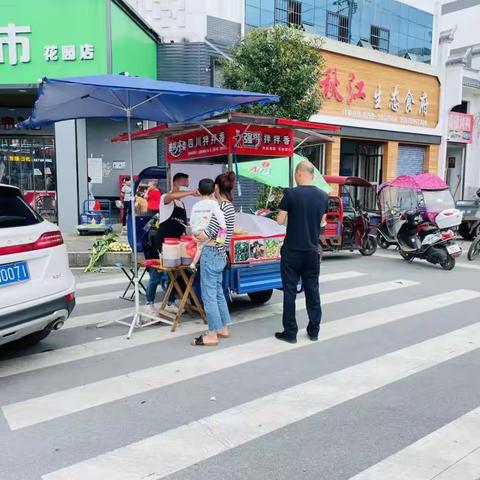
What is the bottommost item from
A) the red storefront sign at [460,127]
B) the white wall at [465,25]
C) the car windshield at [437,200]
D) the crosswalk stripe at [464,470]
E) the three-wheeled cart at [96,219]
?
the crosswalk stripe at [464,470]

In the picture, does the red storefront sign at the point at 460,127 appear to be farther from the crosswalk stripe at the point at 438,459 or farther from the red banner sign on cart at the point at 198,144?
the crosswalk stripe at the point at 438,459

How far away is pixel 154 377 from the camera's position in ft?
13.9

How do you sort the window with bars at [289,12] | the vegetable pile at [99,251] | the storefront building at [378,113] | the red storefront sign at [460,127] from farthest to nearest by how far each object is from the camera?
the red storefront sign at [460,127]
the storefront building at [378,113]
the window with bars at [289,12]
the vegetable pile at [99,251]

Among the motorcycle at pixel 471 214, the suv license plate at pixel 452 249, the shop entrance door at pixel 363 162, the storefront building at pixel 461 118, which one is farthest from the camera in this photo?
the storefront building at pixel 461 118

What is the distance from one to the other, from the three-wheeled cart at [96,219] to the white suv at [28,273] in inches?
295

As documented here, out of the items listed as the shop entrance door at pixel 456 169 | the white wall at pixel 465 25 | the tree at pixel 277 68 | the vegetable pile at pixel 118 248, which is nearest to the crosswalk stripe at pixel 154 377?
the vegetable pile at pixel 118 248

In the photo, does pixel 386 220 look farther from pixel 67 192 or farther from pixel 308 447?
pixel 308 447

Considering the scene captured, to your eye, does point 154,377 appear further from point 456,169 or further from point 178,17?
point 456,169

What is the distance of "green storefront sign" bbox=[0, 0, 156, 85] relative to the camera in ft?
38.4

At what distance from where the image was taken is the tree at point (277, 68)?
11.2 metres

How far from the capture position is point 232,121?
6051 mm

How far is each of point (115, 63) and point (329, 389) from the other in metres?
10.3

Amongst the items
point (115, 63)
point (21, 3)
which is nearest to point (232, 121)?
point (115, 63)

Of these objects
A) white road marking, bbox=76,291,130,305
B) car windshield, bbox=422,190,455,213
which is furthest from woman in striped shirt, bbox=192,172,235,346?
car windshield, bbox=422,190,455,213
